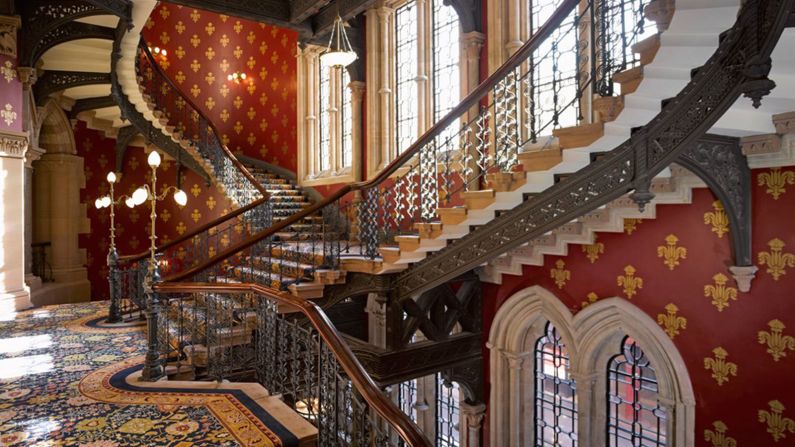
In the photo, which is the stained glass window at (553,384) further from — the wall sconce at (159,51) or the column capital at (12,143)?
the wall sconce at (159,51)

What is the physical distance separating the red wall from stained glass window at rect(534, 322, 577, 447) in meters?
1.09

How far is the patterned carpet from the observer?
359 cm

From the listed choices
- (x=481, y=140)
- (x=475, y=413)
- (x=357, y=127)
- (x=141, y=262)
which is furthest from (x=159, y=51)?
(x=475, y=413)

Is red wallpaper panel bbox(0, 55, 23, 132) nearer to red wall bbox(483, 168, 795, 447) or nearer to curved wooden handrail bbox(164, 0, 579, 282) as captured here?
curved wooden handrail bbox(164, 0, 579, 282)

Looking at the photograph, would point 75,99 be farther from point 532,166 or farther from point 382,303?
point 532,166

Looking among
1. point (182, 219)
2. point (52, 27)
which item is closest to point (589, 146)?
point (52, 27)

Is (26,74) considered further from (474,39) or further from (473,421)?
(473,421)

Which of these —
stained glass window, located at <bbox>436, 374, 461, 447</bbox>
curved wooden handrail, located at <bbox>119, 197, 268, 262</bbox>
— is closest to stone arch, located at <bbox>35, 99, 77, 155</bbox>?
curved wooden handrail, located at <bbox>119, 197, 268, 262</bbox>

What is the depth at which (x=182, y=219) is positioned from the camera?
12.5 meters

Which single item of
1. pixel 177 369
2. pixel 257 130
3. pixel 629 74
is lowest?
pixel 177 369

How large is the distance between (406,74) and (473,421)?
213 inches

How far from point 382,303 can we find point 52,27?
6.03m

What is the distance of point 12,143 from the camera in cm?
727

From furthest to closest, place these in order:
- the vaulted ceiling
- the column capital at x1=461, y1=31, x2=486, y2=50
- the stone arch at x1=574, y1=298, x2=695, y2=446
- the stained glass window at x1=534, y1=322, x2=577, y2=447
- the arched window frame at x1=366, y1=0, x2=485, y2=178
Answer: the arched window frame at x1=366, y1=0, x2=485, y2=178, the vaulted ceiling, the column capital at x1=461, y1=31, x2=486, y2=50, the stained glass window at x1=534, y1=322, x2=577, y2=447, the stone arch at x1=574, y1=298, x2=695, y2=446
